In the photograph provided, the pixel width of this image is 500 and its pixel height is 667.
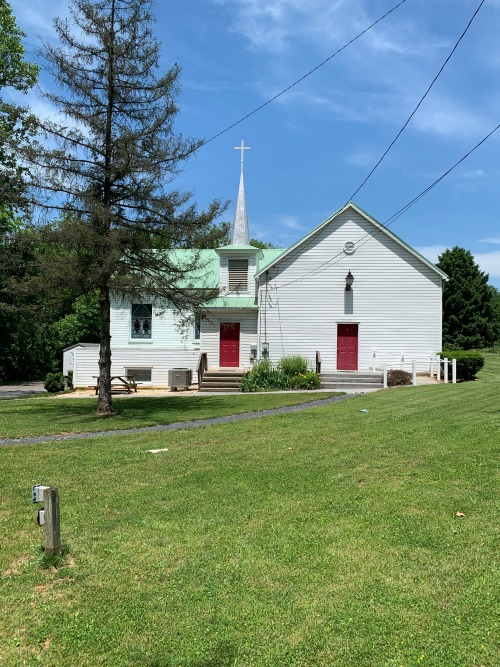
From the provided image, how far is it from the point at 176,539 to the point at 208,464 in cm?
309

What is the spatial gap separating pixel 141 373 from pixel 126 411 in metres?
10.2

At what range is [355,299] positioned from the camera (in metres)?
23.8

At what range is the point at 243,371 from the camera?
2325 cm

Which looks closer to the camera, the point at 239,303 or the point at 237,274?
the point at 239,303

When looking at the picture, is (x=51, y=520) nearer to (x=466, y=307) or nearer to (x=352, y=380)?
(x=352, y=380)

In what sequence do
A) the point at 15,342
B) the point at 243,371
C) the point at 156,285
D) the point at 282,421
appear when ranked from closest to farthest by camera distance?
the point at 282,421
the point at 156,285
the point at 243,371
the point at 15,342

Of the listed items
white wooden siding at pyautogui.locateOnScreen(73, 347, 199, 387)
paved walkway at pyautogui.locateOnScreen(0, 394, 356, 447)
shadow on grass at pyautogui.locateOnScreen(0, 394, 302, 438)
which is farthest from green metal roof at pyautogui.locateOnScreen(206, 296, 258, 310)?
paved walkway at pyautogui.locateOnScreen(0, 394, 356, 447)

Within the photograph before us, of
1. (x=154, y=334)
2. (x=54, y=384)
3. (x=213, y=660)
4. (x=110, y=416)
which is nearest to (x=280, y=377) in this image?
(x=154, y=334)

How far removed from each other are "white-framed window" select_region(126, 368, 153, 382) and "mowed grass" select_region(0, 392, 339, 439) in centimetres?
530

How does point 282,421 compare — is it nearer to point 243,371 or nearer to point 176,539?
point 176,539

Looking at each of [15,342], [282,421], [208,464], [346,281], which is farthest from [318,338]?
[15,342]

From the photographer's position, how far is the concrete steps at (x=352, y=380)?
2075 cm

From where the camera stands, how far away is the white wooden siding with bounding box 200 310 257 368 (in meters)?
25.1

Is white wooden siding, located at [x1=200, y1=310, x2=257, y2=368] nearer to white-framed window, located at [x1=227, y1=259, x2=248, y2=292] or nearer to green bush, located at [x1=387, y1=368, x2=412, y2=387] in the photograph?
white-framed window, located at [x1=227, y1=259, x2=248, y2=292]
